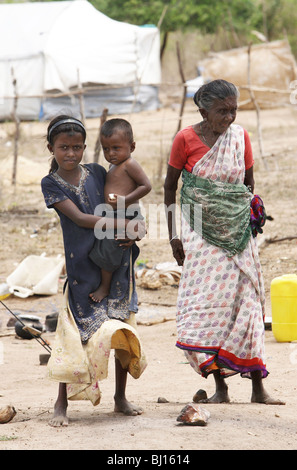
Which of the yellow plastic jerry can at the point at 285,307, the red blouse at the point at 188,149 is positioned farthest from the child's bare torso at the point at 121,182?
the yellow plastic jerry can at the point at 285,307

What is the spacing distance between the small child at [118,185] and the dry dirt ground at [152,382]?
11.6 inches

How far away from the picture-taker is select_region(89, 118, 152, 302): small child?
10.3ft

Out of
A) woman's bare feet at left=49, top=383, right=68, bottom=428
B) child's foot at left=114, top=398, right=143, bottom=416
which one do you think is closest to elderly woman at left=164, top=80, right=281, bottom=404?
child's foot at left=114, top=398, right=143, bottom=416

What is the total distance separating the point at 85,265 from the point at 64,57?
18459 mm

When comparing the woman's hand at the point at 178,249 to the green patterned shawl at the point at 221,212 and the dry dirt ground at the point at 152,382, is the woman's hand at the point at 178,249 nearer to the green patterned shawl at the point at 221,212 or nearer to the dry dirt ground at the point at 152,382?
the green patterned shawl at the point at 221,212

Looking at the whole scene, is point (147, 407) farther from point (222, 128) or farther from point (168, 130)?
point (168, 130)

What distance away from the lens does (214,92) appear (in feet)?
11.4

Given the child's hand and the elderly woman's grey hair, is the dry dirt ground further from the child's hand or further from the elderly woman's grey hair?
the elderly woman's grey hair

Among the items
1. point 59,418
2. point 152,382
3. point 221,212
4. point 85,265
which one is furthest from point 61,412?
point 152,382

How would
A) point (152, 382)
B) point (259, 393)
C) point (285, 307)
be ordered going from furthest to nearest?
point (285, 307) → point (152, 382) → point (259, 393)

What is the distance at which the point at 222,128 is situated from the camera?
3.55m

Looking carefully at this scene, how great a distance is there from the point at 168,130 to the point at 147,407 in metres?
14.4

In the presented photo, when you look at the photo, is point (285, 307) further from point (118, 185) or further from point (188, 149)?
point (118, 185)

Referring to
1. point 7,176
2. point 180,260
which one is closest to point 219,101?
point 180,260
